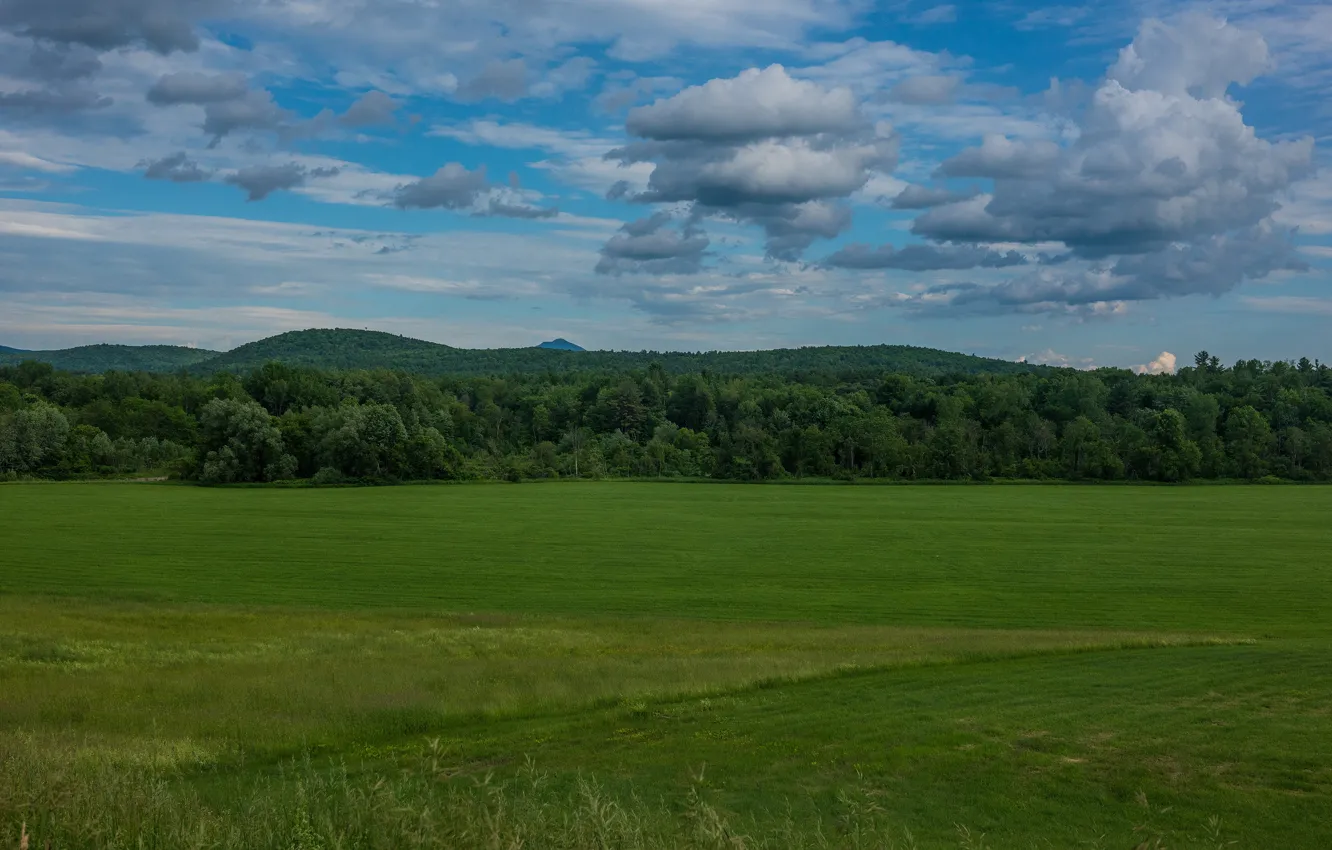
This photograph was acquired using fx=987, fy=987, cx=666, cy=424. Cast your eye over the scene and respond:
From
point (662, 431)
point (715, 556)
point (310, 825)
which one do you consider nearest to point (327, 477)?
point (662, 431)

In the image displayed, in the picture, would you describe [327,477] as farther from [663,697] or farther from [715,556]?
[663,697]

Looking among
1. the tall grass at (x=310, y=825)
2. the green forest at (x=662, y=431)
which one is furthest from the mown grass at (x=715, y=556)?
the tall grass at (x=310, y=825)

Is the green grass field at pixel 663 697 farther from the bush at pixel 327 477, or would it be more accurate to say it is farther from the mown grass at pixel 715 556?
the bush at pixel 327 477

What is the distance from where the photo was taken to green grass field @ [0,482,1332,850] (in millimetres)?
8844

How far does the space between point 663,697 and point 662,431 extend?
516ft

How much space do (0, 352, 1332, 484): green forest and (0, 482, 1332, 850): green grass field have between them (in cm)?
7020

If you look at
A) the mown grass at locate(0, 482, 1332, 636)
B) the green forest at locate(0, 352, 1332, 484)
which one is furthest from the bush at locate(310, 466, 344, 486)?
the mown grass at locate(0, 482, 1332, 636)

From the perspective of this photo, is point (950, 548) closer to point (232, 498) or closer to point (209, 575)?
point (209, 575)

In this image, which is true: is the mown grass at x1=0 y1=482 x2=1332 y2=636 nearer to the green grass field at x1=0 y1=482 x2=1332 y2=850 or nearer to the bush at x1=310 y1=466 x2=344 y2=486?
the green grass field at x1=0 y1=482 x2=1332 y2=850

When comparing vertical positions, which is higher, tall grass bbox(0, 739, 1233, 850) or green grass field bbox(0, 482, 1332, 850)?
tall grass bbox(0, 739, 1233, 850)

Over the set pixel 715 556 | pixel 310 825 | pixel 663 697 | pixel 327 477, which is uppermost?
pixel 310 825

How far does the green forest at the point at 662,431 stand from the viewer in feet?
429

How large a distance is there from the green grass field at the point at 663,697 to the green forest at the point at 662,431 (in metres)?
70.2

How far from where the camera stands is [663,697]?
20969 mm
